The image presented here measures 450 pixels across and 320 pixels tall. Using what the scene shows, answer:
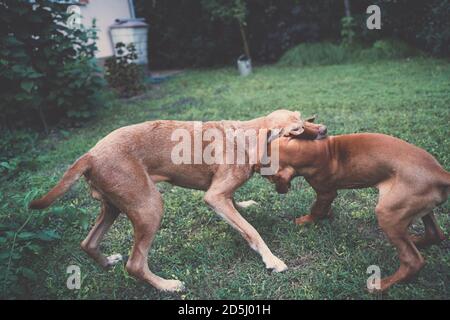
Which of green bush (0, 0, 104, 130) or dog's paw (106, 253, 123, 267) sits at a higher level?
green bush (0, 0, 104, 130)

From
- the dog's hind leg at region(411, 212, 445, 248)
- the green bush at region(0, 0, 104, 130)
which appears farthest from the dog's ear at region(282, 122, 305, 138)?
the green bush at region(0, 0, 104, 130)

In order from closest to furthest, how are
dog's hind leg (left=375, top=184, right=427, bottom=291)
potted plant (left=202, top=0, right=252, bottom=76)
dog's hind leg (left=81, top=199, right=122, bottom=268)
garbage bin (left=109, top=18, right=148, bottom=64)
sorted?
dog's hind leg (left=375, top=184, right=427, bottom=291) < dog's hind leg (left=81, top=199, right=122, bottom=268) < garbage bin (left=109, top=18, right=148, bottom=64) < potted plant (left=202, top=0, right=252, bottom=76)

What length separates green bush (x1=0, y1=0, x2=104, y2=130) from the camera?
5.74 meters

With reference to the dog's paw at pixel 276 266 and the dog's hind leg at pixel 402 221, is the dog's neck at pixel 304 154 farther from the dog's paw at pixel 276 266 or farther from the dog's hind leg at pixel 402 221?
the dog's paw at pixel 276 266

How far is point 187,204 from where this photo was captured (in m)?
3.95

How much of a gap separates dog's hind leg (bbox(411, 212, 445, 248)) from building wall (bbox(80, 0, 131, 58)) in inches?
414

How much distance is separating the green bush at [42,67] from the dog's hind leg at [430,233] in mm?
5573

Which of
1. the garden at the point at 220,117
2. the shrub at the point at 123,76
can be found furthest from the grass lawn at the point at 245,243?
the shrub at the point at 123,76

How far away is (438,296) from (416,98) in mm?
5072

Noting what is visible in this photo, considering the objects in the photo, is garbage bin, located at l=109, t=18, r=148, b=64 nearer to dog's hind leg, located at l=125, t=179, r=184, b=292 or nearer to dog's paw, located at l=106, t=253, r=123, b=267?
dog's paw, located at l=106, t=253, r=123, b=267

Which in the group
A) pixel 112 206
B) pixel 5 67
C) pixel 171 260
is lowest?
pixel 171 260

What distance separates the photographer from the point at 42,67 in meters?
6.35

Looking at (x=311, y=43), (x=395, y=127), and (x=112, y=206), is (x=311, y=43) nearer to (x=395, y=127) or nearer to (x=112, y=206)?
(x=395, y=127)

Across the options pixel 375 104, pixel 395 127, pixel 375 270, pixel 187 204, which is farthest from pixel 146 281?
pixel 375 104
